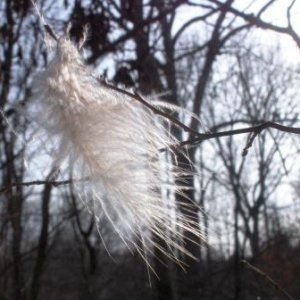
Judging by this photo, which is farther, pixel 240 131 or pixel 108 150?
pixel 240 131

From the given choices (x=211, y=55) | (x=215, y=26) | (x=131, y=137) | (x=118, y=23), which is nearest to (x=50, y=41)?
(x=131, y=137)

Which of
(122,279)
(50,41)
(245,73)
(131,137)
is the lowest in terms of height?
(131,137)

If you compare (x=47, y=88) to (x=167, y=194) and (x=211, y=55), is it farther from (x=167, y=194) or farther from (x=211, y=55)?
(x=211, y=55)

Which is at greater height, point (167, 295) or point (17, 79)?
point (17, 79)

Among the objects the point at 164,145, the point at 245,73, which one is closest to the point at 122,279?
the point at 245,73

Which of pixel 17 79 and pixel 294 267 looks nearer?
pixel 17 79

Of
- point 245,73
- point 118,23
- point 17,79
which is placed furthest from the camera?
point 245,73

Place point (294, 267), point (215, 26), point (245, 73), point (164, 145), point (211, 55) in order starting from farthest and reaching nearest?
point (294, 267), point (245, 73), point (211, 55), point (215, 26), point (164, 145)
